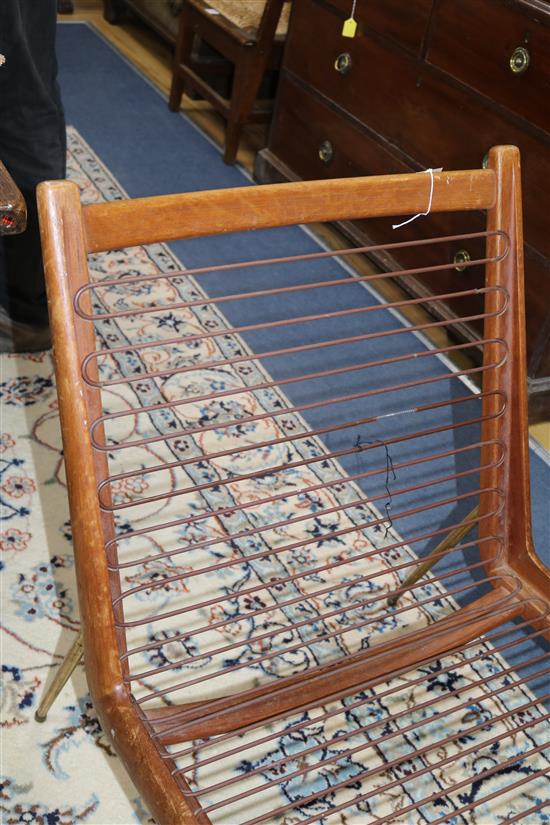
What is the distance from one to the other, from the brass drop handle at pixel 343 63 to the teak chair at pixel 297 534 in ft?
1.98

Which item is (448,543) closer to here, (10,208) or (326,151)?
(10,208)

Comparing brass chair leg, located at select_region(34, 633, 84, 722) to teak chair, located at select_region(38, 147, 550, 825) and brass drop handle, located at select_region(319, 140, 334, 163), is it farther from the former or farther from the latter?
brass drop handle, located at select_region(319, 140, 334, 163)

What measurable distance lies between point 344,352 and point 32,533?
1088 millimetres

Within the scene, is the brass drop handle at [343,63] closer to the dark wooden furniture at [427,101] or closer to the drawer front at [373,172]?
the dark wooden furniture at [427,101]

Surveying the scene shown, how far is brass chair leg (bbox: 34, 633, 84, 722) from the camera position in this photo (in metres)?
1.36

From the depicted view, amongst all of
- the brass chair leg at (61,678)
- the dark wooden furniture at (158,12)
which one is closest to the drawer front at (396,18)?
the dark wooden furniture at (158,12)

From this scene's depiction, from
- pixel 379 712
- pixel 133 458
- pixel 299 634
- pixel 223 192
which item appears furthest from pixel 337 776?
pixel 223 192

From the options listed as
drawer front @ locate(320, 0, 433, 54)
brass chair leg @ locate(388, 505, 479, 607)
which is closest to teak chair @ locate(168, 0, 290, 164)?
drawer front @ locate(320, 0, 433, 54)

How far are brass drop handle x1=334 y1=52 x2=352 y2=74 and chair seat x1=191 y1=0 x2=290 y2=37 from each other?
0.57 metres

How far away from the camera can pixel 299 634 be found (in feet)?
5.73

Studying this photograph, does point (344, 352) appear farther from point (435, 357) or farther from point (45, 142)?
point (45, 142)

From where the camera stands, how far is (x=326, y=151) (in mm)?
2941

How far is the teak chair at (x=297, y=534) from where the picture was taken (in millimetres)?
947

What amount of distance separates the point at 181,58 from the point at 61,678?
2.85m
